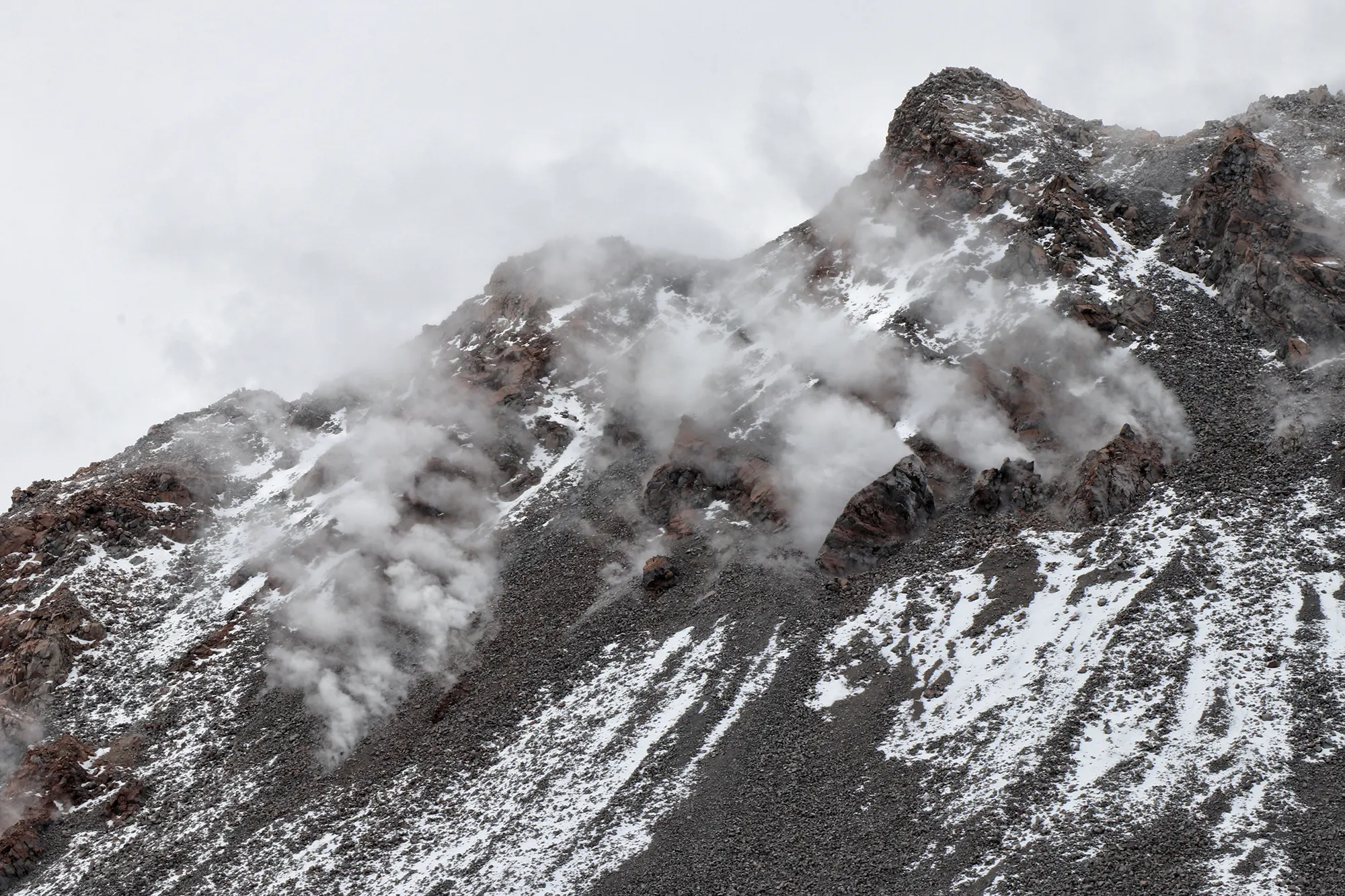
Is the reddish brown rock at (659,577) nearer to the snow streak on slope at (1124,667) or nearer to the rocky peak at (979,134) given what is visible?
the snow streak on slope at (1124,667)

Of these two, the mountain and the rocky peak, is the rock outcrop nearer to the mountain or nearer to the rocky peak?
the mountain

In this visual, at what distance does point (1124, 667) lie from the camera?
100.0 feet

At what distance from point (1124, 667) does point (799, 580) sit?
1393 cm

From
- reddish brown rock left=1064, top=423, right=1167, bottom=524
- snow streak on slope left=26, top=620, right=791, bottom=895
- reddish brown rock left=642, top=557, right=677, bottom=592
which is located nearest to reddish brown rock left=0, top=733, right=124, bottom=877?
snow streak on slope left=26, top=620, right=791, bottom=895

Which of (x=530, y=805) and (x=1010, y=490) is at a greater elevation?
(x=530, y=805)

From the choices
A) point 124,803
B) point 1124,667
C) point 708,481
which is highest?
point 124,803

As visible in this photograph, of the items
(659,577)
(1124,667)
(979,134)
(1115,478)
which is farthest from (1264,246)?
(659,577)

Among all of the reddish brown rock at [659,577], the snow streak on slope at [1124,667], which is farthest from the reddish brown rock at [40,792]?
the snow streak on slope at [1124,667]

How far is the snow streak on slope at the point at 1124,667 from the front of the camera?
84.8 feet

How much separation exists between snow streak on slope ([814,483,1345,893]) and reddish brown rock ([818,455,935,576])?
2.65 m

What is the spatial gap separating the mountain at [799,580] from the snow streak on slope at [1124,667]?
0.14 metres

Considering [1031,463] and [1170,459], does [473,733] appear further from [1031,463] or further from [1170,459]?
[1170,459]

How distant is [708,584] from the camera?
43094 mm

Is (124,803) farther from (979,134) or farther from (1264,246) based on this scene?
(979,134)
